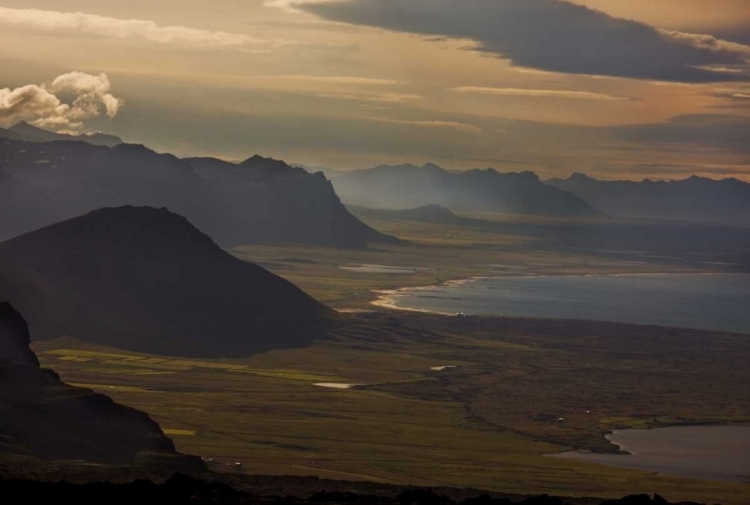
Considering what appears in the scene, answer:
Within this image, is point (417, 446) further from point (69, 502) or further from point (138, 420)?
point (69, 502)

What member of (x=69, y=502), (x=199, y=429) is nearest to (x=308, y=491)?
(x=69, y=502)

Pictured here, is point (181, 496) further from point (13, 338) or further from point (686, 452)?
point (686, 452)

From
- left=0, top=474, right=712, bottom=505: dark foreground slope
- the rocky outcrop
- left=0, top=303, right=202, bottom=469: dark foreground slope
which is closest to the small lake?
the rocky outcrop

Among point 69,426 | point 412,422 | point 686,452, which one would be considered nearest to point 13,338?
point 69,426

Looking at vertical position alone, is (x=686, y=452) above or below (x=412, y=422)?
below

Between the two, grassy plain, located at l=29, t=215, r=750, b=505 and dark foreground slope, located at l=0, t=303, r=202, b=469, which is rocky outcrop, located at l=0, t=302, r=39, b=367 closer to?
dark foreground slope, located at l=0, t=303, r=202, b=469

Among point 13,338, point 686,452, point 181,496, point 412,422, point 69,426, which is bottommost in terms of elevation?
point 686,452
